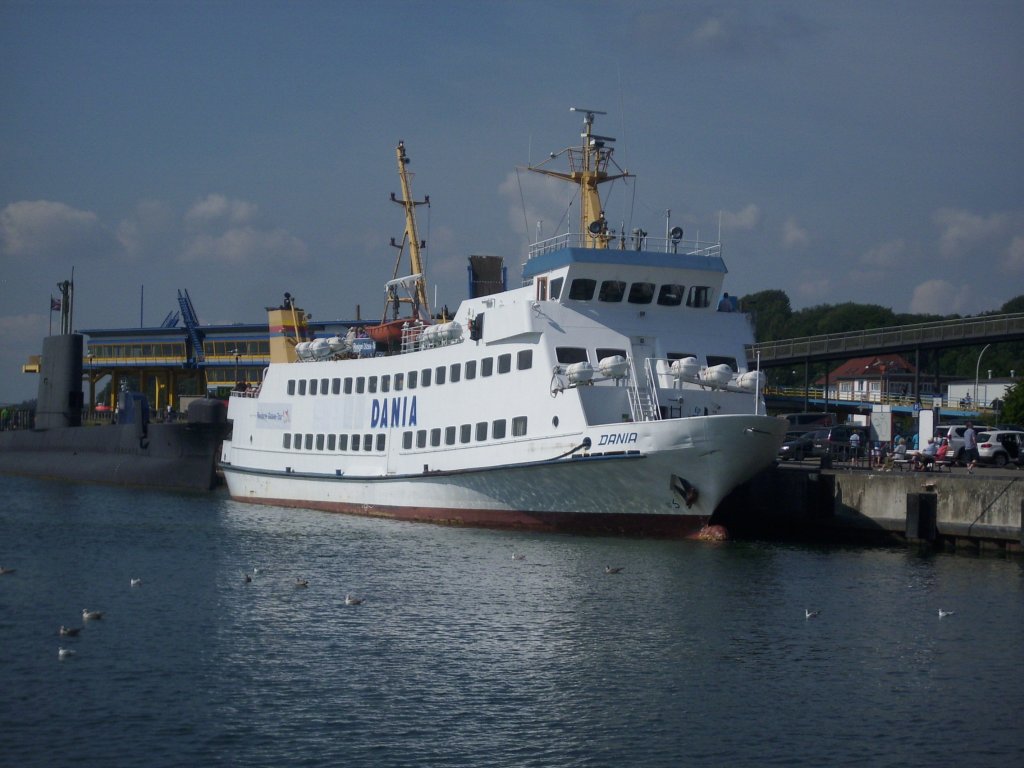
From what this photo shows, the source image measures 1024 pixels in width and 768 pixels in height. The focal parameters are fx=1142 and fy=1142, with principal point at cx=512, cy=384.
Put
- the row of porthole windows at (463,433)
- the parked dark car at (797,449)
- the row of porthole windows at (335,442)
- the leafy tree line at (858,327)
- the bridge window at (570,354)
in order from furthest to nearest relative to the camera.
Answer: the leafy tree line at (858,327) → the parked dark car at (797,449) → the row of porthole windows at (335,442) → the row of porthole windows at (463,433) → the bridge window at (570,354)

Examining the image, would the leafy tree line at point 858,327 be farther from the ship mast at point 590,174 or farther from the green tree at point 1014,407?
the ship mast at point 590,174

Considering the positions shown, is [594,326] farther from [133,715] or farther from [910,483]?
[133,715]

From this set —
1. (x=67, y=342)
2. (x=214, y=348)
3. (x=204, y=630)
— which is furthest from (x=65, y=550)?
(x=214, y=348)

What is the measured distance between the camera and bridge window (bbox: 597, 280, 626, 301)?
29516 mm

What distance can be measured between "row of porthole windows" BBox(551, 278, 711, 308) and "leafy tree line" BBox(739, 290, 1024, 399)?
2220 inches

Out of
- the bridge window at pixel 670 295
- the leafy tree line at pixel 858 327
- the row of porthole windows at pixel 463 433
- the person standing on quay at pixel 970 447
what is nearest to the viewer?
the row of porthole windows at pixel 463 433

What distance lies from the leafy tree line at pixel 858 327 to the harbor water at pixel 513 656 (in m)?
64.8

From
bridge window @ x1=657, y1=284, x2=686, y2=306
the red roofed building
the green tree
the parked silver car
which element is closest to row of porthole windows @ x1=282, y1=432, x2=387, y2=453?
bridge window @ x1=657, y1=284, x2=686, y2=306

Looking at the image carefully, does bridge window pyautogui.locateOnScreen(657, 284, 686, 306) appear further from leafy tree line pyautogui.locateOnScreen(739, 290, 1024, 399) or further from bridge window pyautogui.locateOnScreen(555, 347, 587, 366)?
leafy tree line pyautogui.locateOnScreen(739, 290, 1024, 399)

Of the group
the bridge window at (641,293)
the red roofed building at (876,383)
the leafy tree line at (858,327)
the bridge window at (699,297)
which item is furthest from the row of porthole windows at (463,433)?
the leafy tree line at (858,327)

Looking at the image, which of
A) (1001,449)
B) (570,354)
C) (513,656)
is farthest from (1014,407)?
(513,656)

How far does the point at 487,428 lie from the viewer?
30094mm

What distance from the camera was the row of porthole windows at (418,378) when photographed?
29.6 meters

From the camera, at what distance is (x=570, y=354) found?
28.7 meters
